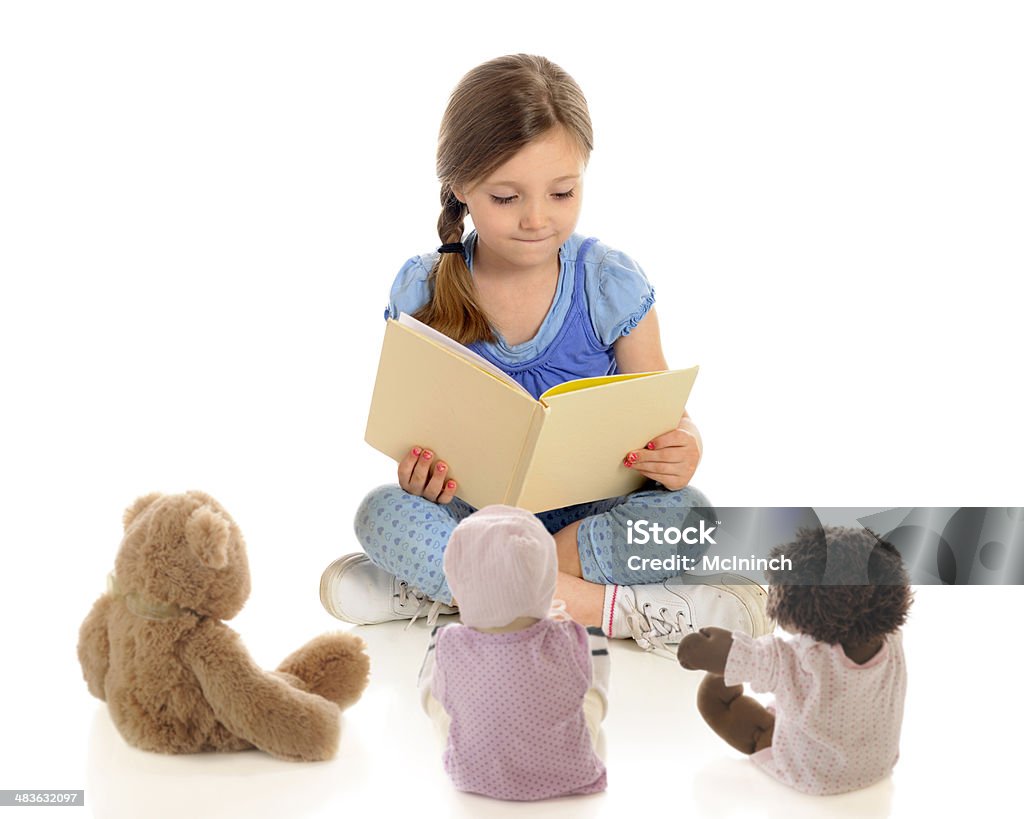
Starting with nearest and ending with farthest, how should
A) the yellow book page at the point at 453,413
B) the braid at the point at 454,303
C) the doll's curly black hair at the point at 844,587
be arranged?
the doll's curly black hair at the point at 844,587
the yellow book page at the point at 453,413
the braid at the point at 454,303

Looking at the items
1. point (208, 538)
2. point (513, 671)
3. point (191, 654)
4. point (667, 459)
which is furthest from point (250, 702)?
point (667, 459)

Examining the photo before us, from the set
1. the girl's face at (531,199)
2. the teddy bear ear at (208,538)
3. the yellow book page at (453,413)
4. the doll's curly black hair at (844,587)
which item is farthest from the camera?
the girl's face at (531,199)

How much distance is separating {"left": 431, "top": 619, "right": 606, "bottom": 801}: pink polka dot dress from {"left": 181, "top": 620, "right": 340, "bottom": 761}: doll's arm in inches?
7.8

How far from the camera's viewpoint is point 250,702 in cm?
165

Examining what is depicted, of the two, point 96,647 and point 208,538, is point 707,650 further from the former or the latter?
point 96,647

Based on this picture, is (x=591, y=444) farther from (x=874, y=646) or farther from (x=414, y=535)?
(x=874, y=646)

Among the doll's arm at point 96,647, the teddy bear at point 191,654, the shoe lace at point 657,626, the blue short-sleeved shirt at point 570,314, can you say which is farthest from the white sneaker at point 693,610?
the doll's arm at point 96,647

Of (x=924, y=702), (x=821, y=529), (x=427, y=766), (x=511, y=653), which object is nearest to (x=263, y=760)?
(x=427, y=766)

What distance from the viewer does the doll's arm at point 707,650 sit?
61.3 inches

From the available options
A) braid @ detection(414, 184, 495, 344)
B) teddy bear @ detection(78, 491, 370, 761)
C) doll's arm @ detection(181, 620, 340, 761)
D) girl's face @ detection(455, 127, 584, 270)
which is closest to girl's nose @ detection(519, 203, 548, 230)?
girl's face @ detection(455, 127, 584, 270)

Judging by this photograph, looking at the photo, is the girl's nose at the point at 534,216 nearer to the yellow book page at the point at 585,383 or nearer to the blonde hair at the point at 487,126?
the blonde hair at the point at 487,126

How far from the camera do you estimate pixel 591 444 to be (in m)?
2.03

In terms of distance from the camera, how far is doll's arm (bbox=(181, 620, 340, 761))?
1651 millimetres

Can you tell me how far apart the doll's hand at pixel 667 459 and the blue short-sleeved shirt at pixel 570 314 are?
226 millimetres
